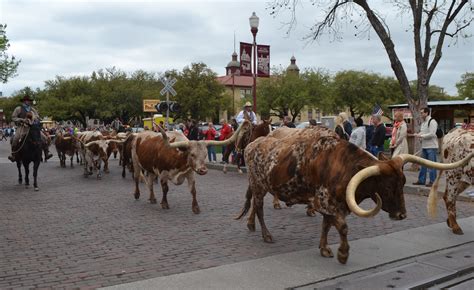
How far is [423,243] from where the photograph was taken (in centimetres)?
652

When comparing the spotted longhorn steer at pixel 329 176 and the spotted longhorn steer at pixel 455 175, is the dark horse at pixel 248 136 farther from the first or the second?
the spotted longhorn steer at pixel 455 175

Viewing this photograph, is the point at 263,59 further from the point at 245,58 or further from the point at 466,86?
the point at 466,86

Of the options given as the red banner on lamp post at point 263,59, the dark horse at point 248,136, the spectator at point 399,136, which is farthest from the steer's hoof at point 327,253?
the red banner on lamp post at point 263,59

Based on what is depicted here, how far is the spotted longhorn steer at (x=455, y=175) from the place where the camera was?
6.89m

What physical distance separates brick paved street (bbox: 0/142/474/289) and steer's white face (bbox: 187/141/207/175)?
0.96m

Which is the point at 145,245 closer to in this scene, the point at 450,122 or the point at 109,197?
the point at 109,197

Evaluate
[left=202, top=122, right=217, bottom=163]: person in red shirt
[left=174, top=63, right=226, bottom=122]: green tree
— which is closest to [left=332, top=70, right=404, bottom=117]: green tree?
[left=174, top=63, right=226, bottom=122]: green tree

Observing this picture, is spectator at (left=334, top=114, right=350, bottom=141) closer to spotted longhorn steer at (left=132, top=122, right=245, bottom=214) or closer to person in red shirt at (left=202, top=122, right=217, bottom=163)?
spotted longhorn steer at (left=132, top=122, right=245, bottom=214)

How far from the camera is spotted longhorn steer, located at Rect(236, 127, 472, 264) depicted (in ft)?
16.6

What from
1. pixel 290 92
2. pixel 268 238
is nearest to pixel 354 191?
pixel 268 238

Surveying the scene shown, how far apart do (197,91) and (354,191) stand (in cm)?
5248

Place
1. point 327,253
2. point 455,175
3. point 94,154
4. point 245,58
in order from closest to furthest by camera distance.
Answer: point 327,253, point 455,175, point 94,154, point 245,58

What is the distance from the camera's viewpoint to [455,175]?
705 cm

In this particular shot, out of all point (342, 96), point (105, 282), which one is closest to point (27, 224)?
point (105, 282)
